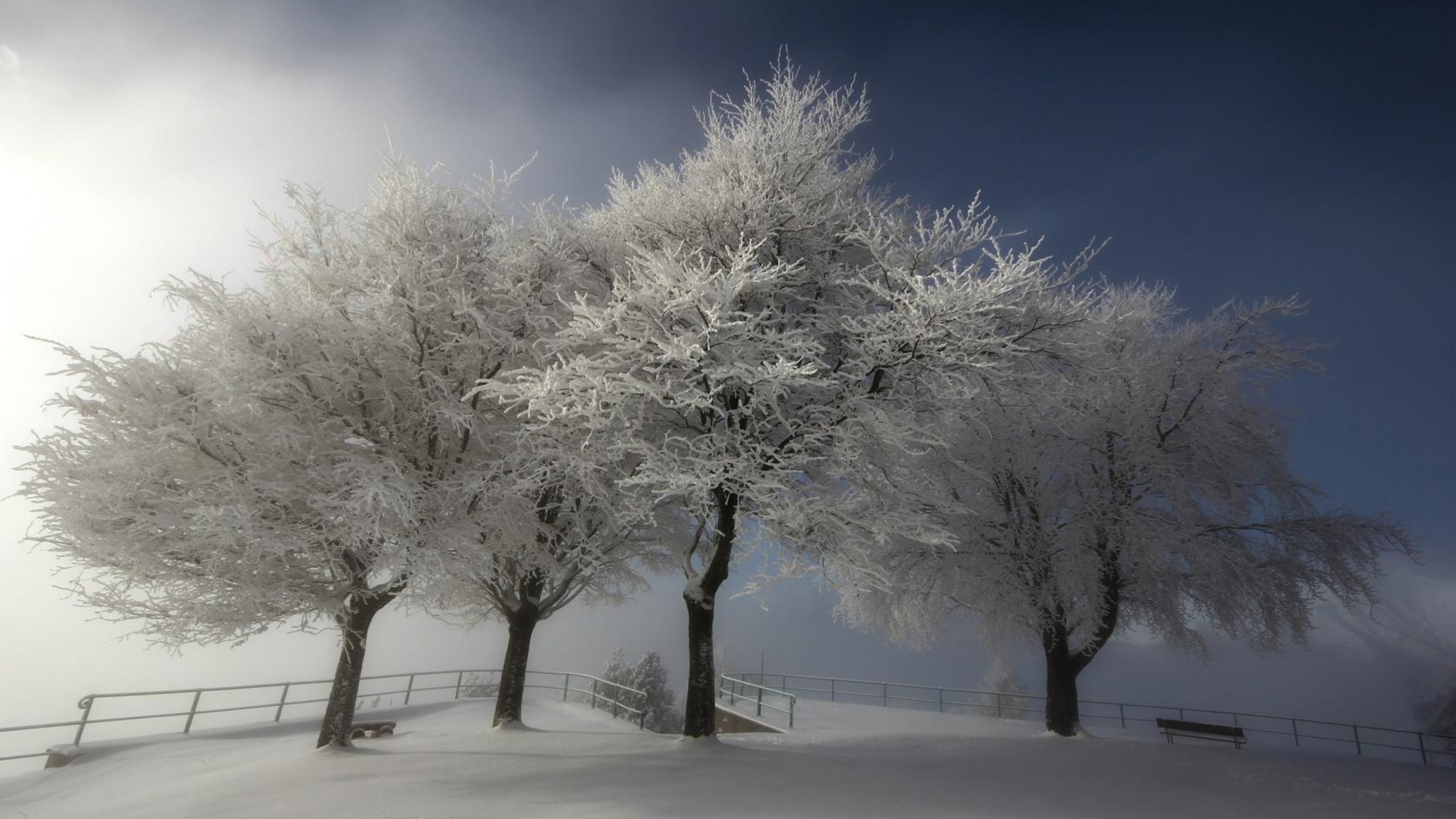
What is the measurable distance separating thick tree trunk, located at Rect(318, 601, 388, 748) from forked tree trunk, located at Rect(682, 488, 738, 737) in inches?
213

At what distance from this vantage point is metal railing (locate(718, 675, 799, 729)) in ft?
72.4

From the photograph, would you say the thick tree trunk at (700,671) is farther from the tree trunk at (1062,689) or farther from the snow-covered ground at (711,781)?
the tree trunk at (1062,689)

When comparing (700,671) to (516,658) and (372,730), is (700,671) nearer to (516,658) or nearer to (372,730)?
(516,658)

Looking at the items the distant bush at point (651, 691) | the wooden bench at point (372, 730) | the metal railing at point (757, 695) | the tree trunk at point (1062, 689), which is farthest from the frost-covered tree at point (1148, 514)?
the distant bush at point (651, 691)

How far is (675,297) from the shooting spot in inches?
349

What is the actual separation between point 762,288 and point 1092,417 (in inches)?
366

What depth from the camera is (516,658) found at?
1548cm

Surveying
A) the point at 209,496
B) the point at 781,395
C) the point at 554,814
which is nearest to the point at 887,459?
the point at 781,395

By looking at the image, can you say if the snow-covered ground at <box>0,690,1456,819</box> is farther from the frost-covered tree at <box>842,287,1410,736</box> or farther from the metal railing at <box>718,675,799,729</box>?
the metal railing at <box>718,675,799,729</box>

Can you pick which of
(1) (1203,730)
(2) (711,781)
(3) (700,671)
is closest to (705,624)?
(3) (700,671)

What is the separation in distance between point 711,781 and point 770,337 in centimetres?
580

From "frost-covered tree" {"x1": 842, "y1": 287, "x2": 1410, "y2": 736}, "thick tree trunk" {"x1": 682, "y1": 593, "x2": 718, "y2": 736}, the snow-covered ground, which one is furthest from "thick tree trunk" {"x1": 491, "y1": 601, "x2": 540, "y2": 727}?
"frost-covered tree" {"x1": 842, "y1": 287, "x2": 1410, "y2": 736}

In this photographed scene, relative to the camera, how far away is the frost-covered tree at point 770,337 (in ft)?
30.3

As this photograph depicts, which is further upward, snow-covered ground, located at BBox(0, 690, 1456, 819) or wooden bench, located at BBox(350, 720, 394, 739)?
snow-covered ground, located at BBox(0, 690, 1456, 819)
